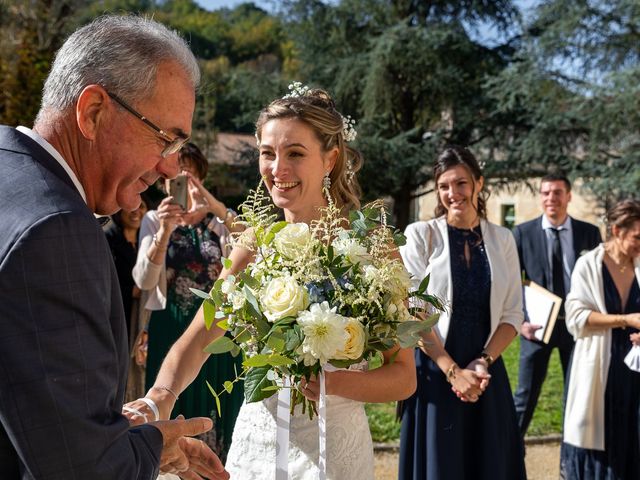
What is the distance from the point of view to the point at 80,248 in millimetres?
1475

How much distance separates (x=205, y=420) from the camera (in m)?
1.99

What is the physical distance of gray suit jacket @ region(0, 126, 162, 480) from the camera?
1388mm

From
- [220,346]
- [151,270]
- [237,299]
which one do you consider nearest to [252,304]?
[237,299]

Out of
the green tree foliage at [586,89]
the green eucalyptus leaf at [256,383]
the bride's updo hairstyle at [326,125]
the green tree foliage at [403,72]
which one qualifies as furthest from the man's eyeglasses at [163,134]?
the green tree foliage at [403,72]

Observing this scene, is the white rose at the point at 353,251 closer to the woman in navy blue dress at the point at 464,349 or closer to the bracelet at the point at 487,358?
the woman in navy blue dress at the point at 464,349

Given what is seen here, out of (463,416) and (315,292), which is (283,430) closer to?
(315,292)

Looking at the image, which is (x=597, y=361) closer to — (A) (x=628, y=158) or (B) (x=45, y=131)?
(B) (x=45, y=131)

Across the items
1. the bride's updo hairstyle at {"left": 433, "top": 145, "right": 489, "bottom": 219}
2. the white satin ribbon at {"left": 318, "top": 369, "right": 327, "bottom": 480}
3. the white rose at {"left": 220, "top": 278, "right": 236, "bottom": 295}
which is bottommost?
the white satin ribbon at {"left": 318, "top": 369, "right": 327, "bottom": 480}

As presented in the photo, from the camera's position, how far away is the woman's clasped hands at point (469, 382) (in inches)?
170

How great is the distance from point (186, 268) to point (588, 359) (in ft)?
10.1

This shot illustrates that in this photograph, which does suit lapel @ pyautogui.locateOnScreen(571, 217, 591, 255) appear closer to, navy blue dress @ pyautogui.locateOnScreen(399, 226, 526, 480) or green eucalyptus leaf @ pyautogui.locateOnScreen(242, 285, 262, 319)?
navy blue dress @ pyautogui.locateOnScreen(399, 226, 526, 480)

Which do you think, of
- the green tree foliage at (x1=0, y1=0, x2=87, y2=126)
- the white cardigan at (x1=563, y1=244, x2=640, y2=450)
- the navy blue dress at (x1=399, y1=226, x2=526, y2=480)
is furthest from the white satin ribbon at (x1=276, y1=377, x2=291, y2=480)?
the green tree foliage at (x1=0, y1=0, x2=87, y2=126)

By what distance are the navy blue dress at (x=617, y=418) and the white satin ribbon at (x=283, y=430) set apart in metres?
3.62

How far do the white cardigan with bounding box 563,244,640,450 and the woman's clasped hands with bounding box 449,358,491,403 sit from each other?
1571 mm
